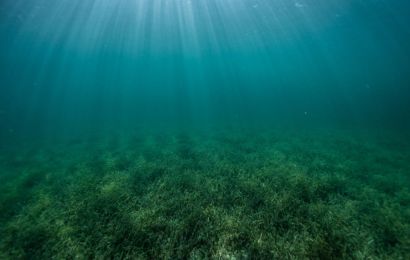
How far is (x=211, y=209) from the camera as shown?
638cm

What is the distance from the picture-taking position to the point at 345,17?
95.6ft

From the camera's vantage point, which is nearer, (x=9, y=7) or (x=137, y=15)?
(x=9, y=7)

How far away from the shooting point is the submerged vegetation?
5.24m

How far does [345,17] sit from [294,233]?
110 feet

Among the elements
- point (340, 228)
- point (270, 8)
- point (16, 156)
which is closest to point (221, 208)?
point (340, 228)

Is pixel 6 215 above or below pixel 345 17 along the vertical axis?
below

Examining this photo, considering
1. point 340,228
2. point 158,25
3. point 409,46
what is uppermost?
point 158,25

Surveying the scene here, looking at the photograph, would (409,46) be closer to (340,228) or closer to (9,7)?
(340,228)

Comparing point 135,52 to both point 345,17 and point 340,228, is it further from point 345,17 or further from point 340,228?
point 340,228

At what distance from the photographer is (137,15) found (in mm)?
32062

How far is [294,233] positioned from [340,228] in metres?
1.19

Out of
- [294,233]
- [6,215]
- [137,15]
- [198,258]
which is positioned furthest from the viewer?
[137,15]

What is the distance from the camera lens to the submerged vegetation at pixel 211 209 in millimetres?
5238

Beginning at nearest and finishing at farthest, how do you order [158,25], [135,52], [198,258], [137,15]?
[198,258]
[137,15]
[158,25]
[135,52]
